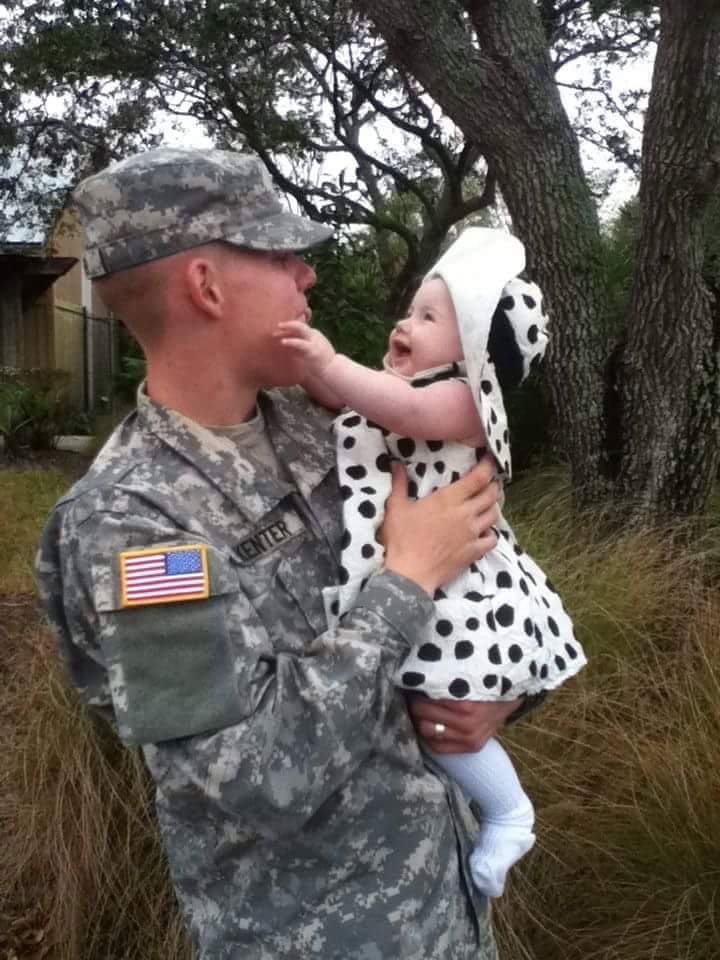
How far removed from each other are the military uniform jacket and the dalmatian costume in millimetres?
61

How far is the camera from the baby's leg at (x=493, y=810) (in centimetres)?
176

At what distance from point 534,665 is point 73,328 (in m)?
18.9

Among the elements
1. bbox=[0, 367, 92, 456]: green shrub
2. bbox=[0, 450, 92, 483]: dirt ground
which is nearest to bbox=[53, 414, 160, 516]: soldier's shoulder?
bbox=[0, 450, 92, 483]: dirt ground

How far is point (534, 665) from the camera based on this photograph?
5.67 feet

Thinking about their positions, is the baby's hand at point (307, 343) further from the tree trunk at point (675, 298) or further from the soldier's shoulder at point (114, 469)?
the tree trunk at point (675, 298)

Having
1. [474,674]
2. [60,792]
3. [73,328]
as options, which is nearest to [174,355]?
[474,674]

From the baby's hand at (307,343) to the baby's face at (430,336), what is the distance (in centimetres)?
21

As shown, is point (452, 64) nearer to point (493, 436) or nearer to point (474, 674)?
point (493, 436)

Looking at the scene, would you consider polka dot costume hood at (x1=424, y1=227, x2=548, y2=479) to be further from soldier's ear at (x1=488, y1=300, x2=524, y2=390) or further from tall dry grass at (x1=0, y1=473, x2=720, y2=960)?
tall dry grass at (x1=0, y1=473, x2=720, y2=960)

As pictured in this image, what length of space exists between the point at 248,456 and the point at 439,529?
0.34 m

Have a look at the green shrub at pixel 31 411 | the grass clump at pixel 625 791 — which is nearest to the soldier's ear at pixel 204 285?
the grass clump at pixel 625 791

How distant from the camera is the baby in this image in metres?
1.64

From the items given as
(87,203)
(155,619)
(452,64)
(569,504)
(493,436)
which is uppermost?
(452,64)

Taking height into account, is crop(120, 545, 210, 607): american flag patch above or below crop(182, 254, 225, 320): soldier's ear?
below
